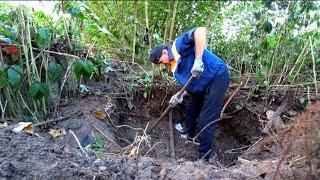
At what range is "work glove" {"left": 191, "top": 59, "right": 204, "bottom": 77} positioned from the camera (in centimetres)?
385

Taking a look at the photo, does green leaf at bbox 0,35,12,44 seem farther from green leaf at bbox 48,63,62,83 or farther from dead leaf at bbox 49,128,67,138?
dead leaf at bbox 49,128,67,138

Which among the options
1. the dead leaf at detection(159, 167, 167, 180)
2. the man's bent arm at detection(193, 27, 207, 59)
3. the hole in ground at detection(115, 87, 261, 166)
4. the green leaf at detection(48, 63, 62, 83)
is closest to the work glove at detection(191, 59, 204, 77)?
the man's bent arm at detection(193, 27, 207, 59)

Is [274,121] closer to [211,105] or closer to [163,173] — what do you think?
[211,105]

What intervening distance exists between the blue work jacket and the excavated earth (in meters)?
0.61

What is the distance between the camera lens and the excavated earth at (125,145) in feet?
8.12

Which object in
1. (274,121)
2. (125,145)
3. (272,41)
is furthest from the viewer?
(272,41)

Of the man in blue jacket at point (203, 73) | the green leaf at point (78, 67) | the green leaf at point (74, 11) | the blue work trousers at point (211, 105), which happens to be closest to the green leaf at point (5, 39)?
the green leaf at point (78, 67)

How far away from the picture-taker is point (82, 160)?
2.61m

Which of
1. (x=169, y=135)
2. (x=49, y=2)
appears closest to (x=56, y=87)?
(x=169, y=135)

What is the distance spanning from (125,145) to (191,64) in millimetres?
1100

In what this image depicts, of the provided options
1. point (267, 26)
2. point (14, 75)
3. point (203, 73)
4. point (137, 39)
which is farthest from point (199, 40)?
point (137, 39)

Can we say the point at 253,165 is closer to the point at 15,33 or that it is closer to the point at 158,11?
the point at 15,33

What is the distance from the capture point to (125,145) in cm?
448

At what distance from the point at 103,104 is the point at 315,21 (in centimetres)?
256
